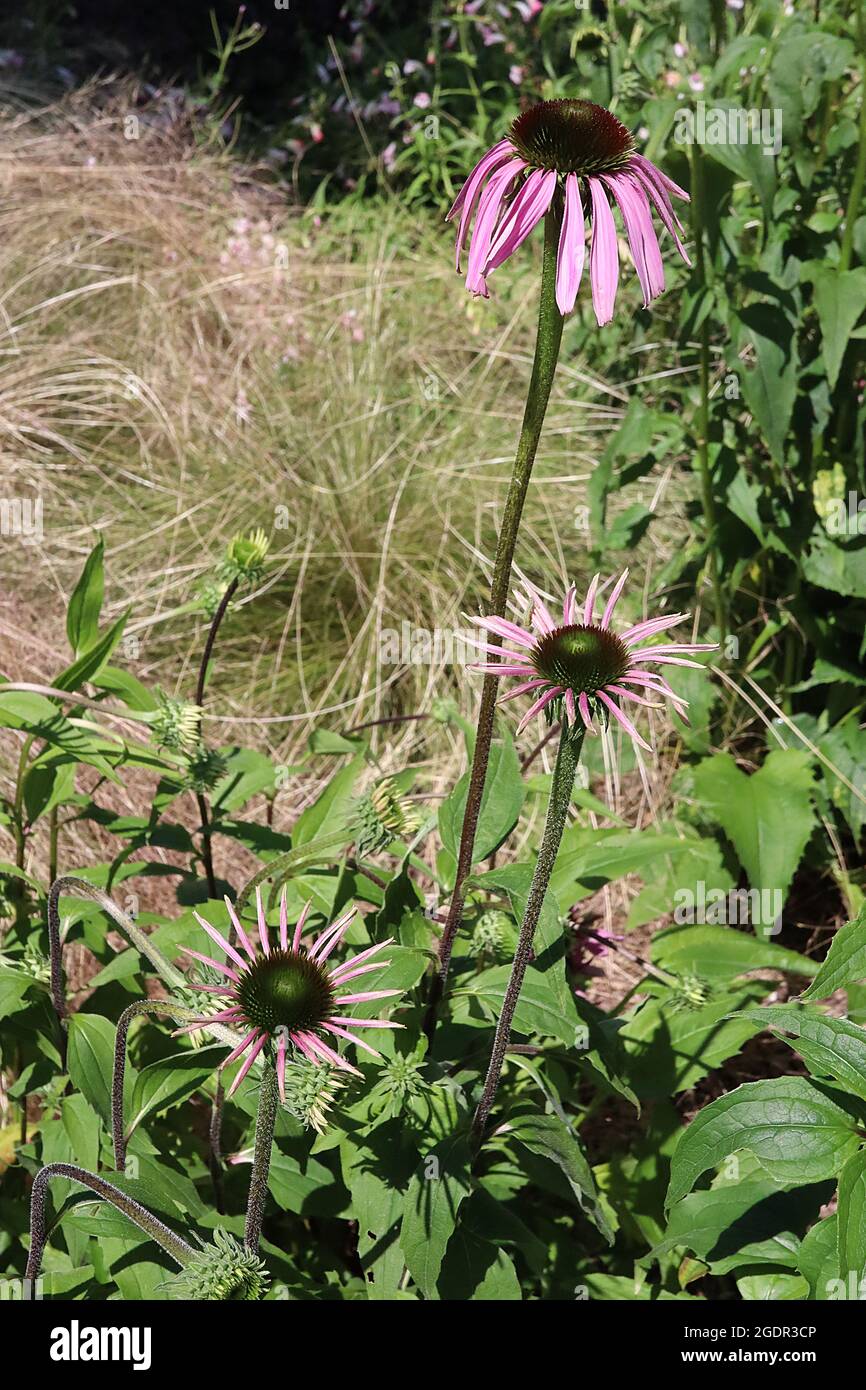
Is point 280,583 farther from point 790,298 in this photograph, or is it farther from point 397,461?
point 790,298

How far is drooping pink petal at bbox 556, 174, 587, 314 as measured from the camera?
98 centimetres

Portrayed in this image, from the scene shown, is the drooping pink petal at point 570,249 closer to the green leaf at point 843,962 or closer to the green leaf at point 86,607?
the green leaf at point 843,962

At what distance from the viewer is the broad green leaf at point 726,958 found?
168cm

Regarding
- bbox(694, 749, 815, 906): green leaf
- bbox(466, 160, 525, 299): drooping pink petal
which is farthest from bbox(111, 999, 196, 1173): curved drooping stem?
bbox(694, 749, 815, 906): green leaf

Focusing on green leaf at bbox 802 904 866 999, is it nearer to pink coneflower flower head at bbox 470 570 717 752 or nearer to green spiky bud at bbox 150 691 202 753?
pink coneflower flower head at bbox 470 570 717 752

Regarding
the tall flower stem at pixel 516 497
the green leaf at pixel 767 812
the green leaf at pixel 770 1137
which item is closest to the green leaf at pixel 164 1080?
the tall flower stem at pixel 516 497

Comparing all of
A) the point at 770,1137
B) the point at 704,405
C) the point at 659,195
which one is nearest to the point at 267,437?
the point at 704,405

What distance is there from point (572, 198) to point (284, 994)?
69 cm

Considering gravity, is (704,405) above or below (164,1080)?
above

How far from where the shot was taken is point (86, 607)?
5.27ft

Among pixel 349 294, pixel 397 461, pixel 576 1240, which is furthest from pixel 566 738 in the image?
pixel 349 294

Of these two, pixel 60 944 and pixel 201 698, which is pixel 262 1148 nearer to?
pixel 60 944

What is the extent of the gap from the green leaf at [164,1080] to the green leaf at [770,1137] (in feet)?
1.65

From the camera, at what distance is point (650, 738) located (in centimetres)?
268
